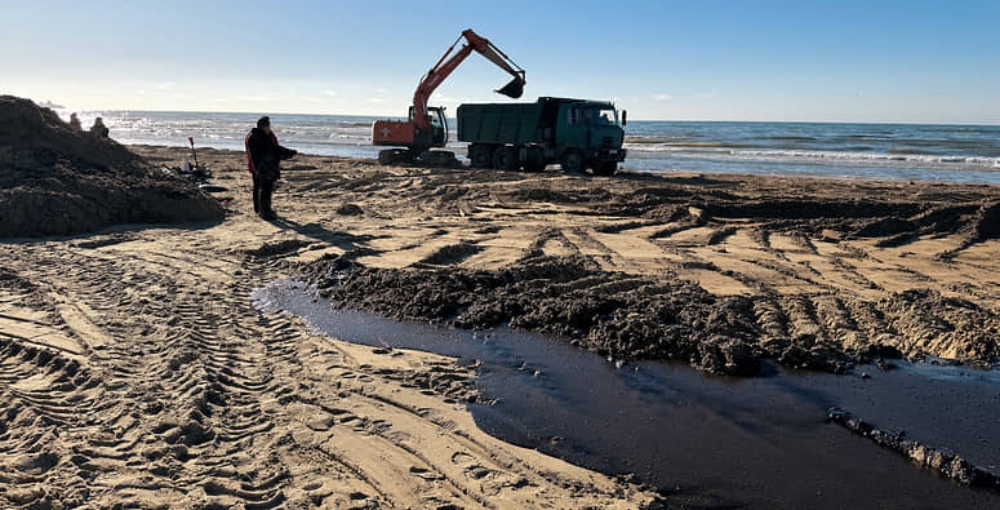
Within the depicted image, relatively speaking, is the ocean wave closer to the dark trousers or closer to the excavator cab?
the excavator cab

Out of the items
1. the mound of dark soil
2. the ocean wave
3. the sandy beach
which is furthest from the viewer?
the ocean wave

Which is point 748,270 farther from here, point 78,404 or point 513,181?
point 513,181

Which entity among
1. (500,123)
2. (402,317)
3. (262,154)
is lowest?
(402,317)

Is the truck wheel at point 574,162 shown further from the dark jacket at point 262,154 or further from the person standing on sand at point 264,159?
the dark jacket at point 262,154

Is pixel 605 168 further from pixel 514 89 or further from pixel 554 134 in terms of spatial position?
pixel 514 89

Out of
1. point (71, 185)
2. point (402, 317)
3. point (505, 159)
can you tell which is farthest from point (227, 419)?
point (505, 159)

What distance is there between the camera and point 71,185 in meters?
10.3

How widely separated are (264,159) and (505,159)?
34.6 feet

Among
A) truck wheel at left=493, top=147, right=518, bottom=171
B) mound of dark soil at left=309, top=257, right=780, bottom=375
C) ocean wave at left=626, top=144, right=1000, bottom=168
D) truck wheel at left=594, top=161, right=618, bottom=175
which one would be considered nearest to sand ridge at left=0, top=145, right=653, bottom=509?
mound of dark soil at left=309, top=257, right=780, bottom=375

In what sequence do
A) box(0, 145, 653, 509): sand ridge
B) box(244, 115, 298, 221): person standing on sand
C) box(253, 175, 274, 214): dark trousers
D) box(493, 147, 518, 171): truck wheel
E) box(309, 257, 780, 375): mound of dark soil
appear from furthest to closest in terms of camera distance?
box(493, 147, 518, 171): truck wheel < box(253, 175, 274, 214): dark trousers < box(244, 115, 298, 221): person standing on sand < box(309, 257, 780, 375): mound of dark soil < box(0, 145, 653, 509): sand ridge

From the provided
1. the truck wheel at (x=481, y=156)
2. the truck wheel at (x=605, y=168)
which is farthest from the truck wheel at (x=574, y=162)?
the truck wheel at (x=481, y=156)

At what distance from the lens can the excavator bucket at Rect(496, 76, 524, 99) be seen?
2019cm

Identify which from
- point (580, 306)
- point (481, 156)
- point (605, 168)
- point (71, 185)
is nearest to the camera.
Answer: point (580, 306)

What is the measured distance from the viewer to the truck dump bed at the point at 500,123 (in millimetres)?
19344
